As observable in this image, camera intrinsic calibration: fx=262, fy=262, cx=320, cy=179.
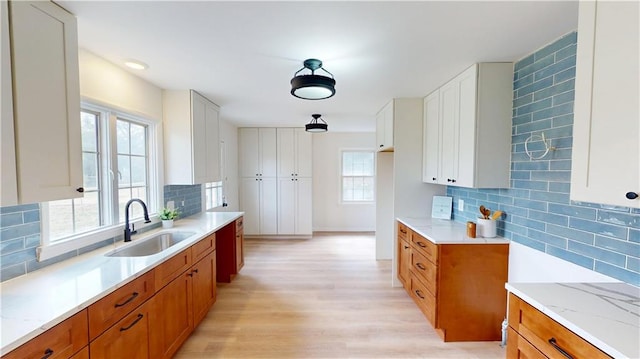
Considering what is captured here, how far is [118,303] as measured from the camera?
1.39m

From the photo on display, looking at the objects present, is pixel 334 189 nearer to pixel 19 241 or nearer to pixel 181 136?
pixel 181 136

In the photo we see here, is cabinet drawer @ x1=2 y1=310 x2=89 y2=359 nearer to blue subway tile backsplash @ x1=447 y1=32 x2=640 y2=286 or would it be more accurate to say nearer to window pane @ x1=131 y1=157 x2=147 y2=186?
window pane @ x1=131 y1=157 x2=147 y2=186

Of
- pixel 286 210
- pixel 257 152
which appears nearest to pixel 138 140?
pixel 257 152

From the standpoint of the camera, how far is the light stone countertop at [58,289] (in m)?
0.99

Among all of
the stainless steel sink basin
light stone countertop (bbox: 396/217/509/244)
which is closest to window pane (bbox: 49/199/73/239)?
the stainless steel sink basin

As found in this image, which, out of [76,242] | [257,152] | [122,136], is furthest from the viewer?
[257,152]

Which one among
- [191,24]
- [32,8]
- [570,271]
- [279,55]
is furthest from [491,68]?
[32,8]

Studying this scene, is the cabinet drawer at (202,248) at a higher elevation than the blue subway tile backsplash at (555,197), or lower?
lower

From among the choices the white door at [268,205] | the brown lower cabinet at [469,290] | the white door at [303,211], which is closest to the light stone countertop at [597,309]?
the brown lower cabinet at [469,290]

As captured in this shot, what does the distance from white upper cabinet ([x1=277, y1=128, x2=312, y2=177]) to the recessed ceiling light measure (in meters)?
3.26

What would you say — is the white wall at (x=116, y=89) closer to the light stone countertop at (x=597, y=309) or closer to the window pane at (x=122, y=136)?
the window pane at (x=122, y=136)

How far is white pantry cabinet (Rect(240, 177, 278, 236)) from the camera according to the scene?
5.43m

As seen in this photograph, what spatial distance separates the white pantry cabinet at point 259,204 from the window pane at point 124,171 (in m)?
2.99

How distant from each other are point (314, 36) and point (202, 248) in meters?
2.02
